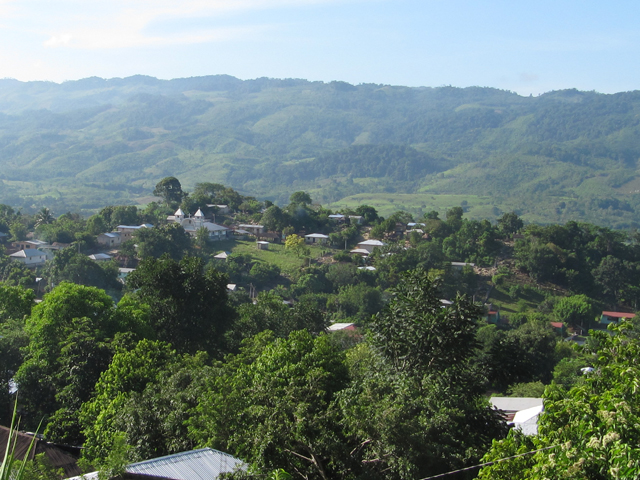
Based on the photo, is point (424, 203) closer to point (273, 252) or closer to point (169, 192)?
point (169, 192)

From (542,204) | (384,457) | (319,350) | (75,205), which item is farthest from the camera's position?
(542,204)

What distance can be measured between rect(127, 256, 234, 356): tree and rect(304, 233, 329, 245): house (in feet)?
107

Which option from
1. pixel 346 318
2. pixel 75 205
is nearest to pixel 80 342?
pixel 346 318

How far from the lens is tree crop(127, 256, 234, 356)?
23.8 metres

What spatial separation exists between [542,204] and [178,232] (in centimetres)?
12456

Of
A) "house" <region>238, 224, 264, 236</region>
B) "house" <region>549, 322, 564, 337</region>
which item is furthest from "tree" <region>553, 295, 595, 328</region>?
"house" <region>238, 224, 264, 236</region>

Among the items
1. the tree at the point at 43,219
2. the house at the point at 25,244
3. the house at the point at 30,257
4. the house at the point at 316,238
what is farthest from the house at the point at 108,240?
the house at the point at 316,238

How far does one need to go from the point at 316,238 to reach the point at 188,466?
47.7 meters

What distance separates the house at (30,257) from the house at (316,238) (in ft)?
73.0

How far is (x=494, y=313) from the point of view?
45.0 metres

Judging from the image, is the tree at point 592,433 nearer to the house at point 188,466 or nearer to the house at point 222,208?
the house at point 188,466

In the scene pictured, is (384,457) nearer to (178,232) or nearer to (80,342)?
(80,342)

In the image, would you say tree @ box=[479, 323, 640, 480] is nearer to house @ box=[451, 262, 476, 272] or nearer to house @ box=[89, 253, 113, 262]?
house @ box=[451, 262, 476, 272]

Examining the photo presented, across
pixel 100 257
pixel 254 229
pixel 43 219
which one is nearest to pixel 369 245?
pixel 254 229
